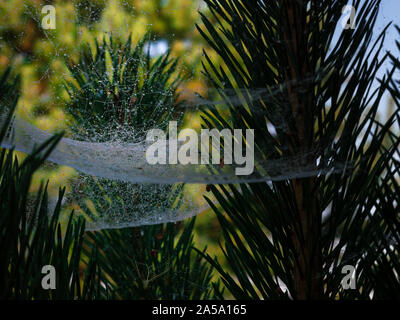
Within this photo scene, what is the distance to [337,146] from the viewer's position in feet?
1.47

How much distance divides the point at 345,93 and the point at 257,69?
4.1 inches

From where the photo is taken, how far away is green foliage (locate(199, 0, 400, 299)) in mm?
423

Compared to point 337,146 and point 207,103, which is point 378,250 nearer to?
point 337,146

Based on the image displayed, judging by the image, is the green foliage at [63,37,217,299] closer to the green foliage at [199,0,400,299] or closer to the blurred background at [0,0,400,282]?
the blurred background at [0,0,400,282]

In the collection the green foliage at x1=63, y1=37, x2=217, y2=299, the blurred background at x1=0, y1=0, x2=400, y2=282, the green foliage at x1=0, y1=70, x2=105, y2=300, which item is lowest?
the green foliage at x1=0, y1=70, x2=105, y2=300

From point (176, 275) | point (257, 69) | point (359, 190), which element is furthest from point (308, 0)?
point (176, 275)

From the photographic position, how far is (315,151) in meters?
0.45

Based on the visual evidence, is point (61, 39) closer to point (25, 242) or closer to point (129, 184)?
point (129, 184)

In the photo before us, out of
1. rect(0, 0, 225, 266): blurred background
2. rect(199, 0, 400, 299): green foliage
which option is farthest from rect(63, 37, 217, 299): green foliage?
rect(199, 0, 400, 299): green foliage

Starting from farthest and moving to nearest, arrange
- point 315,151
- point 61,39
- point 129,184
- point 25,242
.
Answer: point 61,39, point 129,184, point 315,151, point 25,242

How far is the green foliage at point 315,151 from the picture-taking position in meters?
0.42

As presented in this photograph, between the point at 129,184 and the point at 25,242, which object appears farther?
the point at 129,184

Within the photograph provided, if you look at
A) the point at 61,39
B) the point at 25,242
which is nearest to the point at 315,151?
the point at 25,242

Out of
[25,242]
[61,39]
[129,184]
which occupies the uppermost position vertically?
[61,39]
